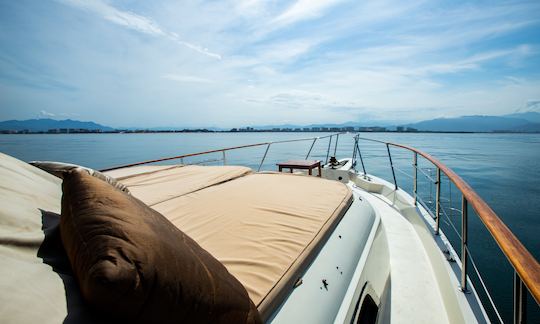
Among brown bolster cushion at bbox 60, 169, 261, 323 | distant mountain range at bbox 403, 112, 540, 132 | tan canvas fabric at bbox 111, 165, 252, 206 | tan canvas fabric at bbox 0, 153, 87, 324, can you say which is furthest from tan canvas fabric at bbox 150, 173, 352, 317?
distant mountain range at bbox 403, 112, 540, 132

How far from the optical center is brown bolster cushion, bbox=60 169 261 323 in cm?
38

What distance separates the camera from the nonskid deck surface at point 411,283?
1.36 meters

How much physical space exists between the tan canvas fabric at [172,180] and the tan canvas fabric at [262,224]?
0.39 ft

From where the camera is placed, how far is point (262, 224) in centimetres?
121

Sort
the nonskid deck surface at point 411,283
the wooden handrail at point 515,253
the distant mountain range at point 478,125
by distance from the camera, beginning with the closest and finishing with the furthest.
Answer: the wooden handrail at point 515,253 < the nonskid deck surface at point 411,283 < the distant mountain range at point 478,125

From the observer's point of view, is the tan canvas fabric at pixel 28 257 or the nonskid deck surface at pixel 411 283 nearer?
the tan canvas fabric at pixel 28 257

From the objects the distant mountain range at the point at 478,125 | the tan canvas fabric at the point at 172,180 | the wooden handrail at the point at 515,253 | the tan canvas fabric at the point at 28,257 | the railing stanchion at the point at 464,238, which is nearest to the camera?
the tan canvas fabric at the point at 28,257

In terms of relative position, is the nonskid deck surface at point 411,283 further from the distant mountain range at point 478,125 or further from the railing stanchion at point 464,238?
the distant mountain range at point 478,125

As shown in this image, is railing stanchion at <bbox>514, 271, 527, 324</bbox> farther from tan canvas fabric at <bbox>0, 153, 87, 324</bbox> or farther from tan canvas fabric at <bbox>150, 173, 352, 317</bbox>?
tan canvas fabric at <bbox>0, 153, 87, 324</bbox>

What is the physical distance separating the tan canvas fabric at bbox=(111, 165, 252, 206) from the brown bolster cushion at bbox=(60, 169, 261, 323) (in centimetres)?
96

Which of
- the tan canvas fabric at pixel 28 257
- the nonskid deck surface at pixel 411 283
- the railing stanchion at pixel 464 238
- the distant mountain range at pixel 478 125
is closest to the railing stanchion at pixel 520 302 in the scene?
the railing stanchion at pixel 464 238

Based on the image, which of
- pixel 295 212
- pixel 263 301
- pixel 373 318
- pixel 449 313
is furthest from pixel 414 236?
pixel 263 301

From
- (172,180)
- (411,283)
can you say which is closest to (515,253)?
(411,283)

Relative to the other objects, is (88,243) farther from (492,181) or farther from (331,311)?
(492,181)
